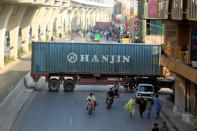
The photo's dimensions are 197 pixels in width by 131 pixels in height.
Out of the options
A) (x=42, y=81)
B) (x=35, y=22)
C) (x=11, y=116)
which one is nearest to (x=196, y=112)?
(x=11, y=116)

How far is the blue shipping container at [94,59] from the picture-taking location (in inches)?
1282

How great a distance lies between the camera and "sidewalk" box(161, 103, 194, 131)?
830 inches

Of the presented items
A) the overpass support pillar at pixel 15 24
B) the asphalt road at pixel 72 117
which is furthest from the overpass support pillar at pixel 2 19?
the asphalt road at pixel 72 117

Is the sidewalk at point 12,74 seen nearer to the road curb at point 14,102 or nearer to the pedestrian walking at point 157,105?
the road curb at point 14,102

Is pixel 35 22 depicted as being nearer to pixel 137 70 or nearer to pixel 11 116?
pixel 137 70

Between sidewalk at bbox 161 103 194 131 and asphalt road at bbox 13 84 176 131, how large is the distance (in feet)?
2.04

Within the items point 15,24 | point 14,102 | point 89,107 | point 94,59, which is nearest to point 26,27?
point 15,24

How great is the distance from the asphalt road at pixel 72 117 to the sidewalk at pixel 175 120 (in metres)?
0.62

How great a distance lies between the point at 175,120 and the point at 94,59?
10922 millimetres

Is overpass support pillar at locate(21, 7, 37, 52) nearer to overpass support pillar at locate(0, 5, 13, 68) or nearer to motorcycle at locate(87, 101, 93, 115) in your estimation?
overpass support pillar at locate(0, 5, 13, 68)

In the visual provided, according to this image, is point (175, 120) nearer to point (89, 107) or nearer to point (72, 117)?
point (89, 107)

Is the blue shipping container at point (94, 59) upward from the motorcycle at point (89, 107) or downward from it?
upward

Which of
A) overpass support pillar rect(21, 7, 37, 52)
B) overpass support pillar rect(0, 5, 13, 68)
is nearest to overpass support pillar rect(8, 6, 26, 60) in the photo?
overpass support pillar rect(0, 5, 13, 68)

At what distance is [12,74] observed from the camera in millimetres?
39469
